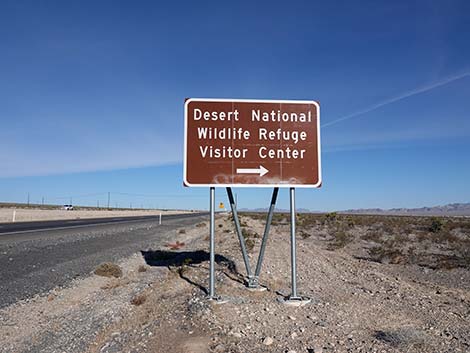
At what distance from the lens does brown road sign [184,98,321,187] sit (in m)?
7.61

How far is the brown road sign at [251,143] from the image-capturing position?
7613 mm

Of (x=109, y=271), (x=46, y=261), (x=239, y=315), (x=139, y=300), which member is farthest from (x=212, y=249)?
(x=46, y=261)

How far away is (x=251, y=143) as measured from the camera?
775cm

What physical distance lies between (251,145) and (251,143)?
1.5 inches

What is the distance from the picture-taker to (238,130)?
25.4 feet

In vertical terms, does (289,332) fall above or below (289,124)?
below

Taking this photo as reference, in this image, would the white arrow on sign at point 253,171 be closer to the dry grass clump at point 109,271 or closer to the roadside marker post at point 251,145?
the roadside marker post at point 251,145

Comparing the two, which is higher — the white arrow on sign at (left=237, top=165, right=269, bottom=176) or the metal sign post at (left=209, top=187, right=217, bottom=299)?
the white arrow on sign at (left=237, top=165, right=269, bottom=176)

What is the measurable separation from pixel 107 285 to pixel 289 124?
6036mm

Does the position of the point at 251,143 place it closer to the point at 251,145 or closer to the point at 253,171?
the point at 251,145

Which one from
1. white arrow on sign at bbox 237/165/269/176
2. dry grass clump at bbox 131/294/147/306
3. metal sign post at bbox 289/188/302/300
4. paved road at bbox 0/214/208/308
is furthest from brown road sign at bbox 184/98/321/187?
paved road at bbox 0/214/208/308

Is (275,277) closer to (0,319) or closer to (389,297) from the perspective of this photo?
(389,297)

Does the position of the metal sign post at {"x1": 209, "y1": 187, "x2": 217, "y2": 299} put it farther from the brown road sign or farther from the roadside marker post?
the brown road sign

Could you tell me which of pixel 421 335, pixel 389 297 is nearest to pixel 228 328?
pixel 421 335
